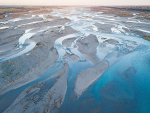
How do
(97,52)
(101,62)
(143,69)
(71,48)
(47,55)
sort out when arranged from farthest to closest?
1. (71,48)
2. (97,52)
3. (47,55)
4. (101,62)
5. (143,69)

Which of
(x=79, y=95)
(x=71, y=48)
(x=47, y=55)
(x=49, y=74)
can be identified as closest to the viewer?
(x=79, y=95)

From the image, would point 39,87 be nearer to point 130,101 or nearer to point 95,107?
point 95,107

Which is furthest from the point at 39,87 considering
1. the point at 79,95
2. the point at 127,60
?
the point at 127,60

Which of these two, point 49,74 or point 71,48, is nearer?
point 49,74

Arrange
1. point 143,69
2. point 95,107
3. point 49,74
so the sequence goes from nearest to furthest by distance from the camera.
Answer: point 95,107 < point 49,74 < point 143,69

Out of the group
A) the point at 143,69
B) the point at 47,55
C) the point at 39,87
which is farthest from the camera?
the point at 47,55

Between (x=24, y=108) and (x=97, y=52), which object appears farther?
(x=97, y=52)

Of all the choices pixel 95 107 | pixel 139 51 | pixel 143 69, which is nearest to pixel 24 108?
pixel 95 107

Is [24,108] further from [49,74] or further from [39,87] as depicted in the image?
[49,74]
